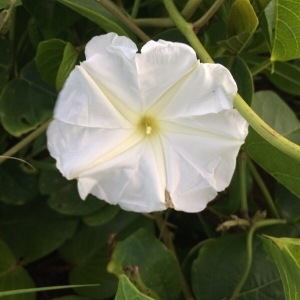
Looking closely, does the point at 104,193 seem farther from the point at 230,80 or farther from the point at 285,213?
the point at 285,213

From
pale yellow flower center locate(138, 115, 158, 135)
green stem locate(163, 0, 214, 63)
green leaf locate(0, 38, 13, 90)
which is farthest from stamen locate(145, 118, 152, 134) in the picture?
green leaf locate(0, 38, 13, 90)

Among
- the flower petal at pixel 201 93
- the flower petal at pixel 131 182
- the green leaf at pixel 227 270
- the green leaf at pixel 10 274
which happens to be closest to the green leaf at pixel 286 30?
the flower petal at pixel 201 93

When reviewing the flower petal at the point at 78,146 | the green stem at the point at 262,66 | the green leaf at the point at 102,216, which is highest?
the flower petal at the point at 78,146

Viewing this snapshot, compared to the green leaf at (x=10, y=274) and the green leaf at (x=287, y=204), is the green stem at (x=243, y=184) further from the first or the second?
the green leaf at (x=10, y=274)

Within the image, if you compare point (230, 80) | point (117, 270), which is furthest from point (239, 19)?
point (117, 270)

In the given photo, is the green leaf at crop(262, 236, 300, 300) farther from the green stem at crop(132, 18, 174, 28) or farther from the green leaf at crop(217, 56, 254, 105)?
the green stem at crop(132, 18, 174, 28)

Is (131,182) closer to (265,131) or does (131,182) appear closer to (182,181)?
(182,181)
